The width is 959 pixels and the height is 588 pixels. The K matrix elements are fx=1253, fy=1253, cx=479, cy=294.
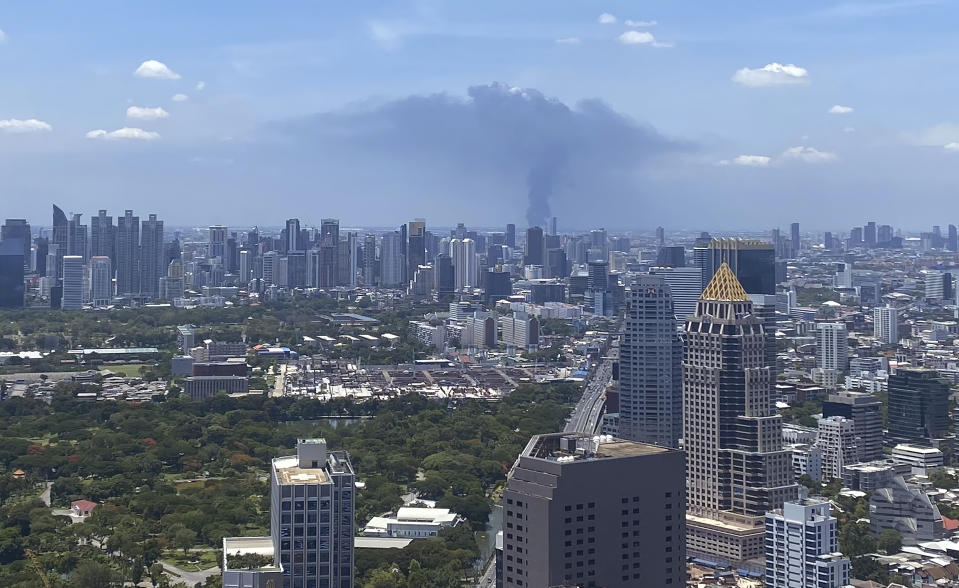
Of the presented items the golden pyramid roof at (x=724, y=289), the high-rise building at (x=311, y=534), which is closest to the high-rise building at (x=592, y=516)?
the high-rise building at (x=311, y=534)

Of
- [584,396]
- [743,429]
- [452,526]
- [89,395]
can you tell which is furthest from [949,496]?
[89,395]

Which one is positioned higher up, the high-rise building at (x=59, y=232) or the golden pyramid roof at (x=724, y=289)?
the high-rise building at (x=59, y=232)

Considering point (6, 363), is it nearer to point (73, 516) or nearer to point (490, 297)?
point (73, 516)

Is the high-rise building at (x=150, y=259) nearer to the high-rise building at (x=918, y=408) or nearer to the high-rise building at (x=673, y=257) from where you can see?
the high-rise building at (x=673, y=257)

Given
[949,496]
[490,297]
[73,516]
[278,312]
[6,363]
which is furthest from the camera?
[490,297]

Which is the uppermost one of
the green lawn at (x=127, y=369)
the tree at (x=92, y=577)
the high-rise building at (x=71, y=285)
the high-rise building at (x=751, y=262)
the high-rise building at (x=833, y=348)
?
the high-rise building at (x=751, y=262)

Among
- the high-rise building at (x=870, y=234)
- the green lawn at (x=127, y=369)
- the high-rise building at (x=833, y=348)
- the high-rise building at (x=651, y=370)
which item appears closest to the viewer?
the high-rise building at (x=651, y=370)

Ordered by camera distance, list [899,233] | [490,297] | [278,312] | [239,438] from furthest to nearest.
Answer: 1. [899,233]
2. [490,297]
3. [278,312]
4. [239,438]
